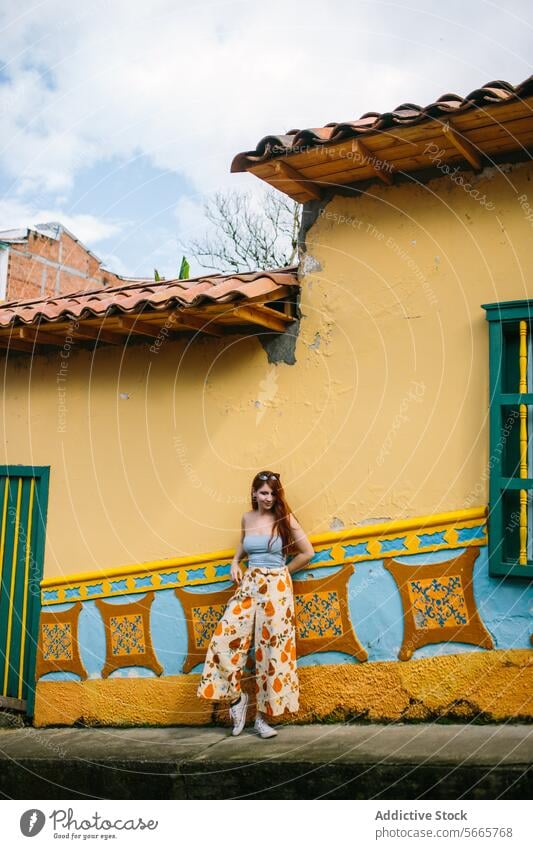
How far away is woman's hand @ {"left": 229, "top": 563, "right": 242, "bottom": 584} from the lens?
5.45 metres

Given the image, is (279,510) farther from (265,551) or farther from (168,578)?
(168,578)

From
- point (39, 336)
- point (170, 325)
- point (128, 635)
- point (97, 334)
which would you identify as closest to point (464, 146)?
point (170, 325)

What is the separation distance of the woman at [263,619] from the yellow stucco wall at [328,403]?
22 cm

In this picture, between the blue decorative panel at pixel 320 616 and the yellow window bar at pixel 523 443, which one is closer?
the yellow window bar at pixel 523 443

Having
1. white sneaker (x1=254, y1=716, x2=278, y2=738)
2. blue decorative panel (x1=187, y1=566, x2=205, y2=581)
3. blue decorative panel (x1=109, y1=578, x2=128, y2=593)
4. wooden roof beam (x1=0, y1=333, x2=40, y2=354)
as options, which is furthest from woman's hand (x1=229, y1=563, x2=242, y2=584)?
wooden roof beam (x1=0, y1=333, x2=40, y2=354)

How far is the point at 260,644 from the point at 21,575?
248 cm

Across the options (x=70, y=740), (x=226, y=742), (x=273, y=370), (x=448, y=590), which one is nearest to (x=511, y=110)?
(x=273, y=370)

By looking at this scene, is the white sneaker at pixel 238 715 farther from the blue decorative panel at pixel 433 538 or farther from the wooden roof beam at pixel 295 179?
the wooden roof beam at pixel 295 179

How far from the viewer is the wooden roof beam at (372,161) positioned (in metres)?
4.88

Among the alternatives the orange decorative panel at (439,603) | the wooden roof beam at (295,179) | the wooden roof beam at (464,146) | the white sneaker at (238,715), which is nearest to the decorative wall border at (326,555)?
the orange decorative panel at (439,603)

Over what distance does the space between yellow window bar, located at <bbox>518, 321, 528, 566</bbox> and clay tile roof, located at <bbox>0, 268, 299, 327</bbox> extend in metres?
1.59

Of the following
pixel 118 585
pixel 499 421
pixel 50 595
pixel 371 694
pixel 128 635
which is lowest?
pixel 371 694

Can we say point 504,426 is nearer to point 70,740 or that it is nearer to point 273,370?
point 273,370

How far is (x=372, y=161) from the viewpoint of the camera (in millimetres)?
5055
